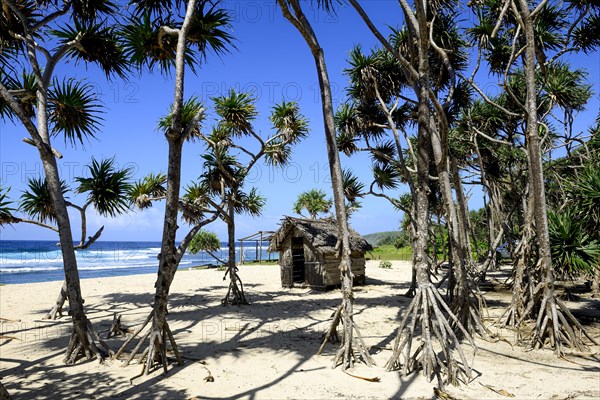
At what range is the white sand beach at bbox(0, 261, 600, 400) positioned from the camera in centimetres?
516

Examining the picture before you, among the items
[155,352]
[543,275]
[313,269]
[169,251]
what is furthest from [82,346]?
[313,269]

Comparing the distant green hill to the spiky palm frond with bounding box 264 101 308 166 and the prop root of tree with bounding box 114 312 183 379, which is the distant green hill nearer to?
the spiky palm frond with bounding box 264 101 308 166

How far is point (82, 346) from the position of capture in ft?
21.1

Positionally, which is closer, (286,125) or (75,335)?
(75,335)

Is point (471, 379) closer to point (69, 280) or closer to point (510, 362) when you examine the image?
point (510, 362)

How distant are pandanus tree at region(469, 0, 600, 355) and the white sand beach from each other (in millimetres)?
710

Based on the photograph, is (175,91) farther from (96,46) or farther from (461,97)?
(461,97)

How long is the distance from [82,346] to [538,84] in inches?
583

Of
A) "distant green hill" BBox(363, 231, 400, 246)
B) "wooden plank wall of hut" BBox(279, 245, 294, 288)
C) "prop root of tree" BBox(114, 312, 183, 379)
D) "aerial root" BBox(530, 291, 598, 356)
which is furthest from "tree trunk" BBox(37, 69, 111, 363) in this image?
"distant green hill" BBox(363, 231, 400, 246)

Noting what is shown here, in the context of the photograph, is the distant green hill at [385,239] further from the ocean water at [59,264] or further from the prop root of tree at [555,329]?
the prop root of tree at [555,329]

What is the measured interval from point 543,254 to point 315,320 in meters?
5.27

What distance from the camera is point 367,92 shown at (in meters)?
11.6

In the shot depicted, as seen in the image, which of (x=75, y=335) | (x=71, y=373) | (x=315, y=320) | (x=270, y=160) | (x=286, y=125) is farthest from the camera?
(x=270, y=160)

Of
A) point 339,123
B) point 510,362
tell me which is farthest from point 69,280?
point 339,123
